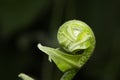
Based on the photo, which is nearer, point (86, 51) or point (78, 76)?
point (86, 51)

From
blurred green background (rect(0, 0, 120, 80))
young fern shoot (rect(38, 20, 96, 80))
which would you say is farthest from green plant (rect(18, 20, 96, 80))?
blurred green background (rect(0, 0, 120, 80))

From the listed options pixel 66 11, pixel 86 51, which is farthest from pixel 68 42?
pixel 66 11

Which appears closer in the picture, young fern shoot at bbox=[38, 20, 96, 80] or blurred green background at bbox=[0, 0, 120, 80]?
young fern shoot at bbox=[38, 20, 96, 80]

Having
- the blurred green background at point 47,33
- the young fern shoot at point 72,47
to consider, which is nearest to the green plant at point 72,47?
the young fern shoot at point 72,47

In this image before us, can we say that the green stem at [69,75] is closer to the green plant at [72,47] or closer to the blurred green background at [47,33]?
the green plant at [72,47]

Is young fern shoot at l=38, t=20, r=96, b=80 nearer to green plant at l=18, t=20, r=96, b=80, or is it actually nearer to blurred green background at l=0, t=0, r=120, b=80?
green plant at l=18, t=20, r=96, b=80

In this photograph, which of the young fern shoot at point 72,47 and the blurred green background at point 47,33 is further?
the blurred green background at point 47,33

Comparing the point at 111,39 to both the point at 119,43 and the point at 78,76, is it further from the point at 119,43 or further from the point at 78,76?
the point at 78,76

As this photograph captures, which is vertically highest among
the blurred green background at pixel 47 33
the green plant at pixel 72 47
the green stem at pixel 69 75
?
the green plant at pixel 72 47
